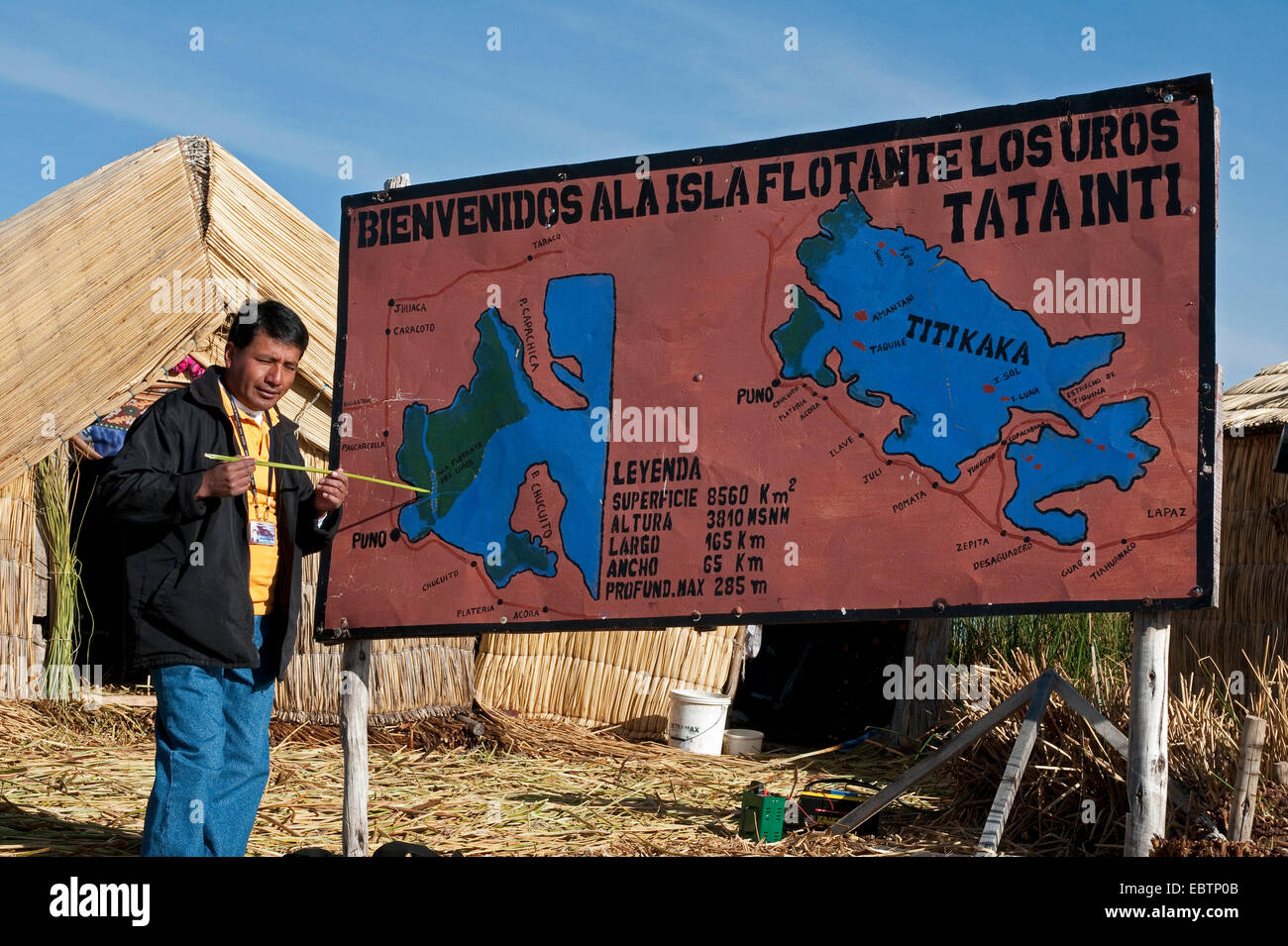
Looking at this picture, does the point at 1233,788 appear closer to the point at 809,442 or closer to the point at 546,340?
the point at 809,442

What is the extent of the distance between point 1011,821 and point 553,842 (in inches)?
77.8

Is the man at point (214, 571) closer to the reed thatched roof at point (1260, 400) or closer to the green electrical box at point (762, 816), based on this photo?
the green electrical box at point (762, 816)

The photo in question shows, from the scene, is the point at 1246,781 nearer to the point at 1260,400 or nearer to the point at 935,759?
→ the point at 935,759

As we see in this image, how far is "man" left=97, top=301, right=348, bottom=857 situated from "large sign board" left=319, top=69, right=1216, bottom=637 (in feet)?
2.29

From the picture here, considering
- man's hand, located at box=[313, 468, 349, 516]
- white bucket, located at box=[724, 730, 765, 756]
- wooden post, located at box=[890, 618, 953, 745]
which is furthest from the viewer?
wooden post, located at box=[890, 618, 953, 745]

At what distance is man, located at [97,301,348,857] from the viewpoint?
13.7 ft

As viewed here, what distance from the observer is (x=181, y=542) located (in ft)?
14.0

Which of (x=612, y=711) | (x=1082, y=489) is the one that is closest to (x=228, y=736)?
(x=1082, y=489)

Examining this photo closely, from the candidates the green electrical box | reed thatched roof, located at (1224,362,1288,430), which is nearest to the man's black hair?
the green electrical box

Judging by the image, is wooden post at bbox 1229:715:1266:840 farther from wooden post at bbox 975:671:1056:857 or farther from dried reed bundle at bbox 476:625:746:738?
dried reed bundle at bbox 476:625:746:738

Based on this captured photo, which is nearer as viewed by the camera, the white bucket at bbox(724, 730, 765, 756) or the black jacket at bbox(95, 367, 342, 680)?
the black jacket at bbox(95, 367, 342, 680)

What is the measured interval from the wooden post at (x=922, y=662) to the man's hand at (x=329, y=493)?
5841 mm

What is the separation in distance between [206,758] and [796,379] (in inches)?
94.1

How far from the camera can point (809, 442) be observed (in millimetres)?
4723
